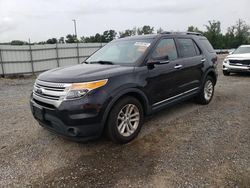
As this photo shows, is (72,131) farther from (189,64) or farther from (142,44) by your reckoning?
(189,64)

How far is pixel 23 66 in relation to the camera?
14.8 meters

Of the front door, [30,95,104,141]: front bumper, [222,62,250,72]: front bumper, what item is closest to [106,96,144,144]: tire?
[30,95,104,141]: front bumper

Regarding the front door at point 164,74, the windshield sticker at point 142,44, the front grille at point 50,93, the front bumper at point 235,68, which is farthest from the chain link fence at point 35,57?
the front door at point 164,74

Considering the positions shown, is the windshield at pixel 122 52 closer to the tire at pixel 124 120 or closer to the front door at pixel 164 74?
the front door at pixel 164 74

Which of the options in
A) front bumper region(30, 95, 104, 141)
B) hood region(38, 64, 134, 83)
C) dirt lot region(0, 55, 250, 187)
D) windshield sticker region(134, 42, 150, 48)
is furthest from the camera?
windshield sticker region(134, 42, 150, 48)

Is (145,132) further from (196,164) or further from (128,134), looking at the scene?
(196,164)

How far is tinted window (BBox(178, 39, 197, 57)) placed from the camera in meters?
4.85

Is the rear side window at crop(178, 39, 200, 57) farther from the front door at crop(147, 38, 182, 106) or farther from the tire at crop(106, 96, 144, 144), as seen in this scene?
the tire at crop(106, 96, 144, 144)

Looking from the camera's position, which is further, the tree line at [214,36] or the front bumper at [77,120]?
the tree line at [214,36]

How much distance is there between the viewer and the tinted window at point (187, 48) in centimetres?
485

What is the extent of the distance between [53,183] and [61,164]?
43 cm

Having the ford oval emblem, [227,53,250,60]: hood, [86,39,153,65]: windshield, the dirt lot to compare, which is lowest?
the dirt lot

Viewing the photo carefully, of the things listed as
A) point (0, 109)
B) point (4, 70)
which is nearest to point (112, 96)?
point (0, 109)

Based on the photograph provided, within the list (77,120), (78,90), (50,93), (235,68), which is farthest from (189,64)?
(235,68)
